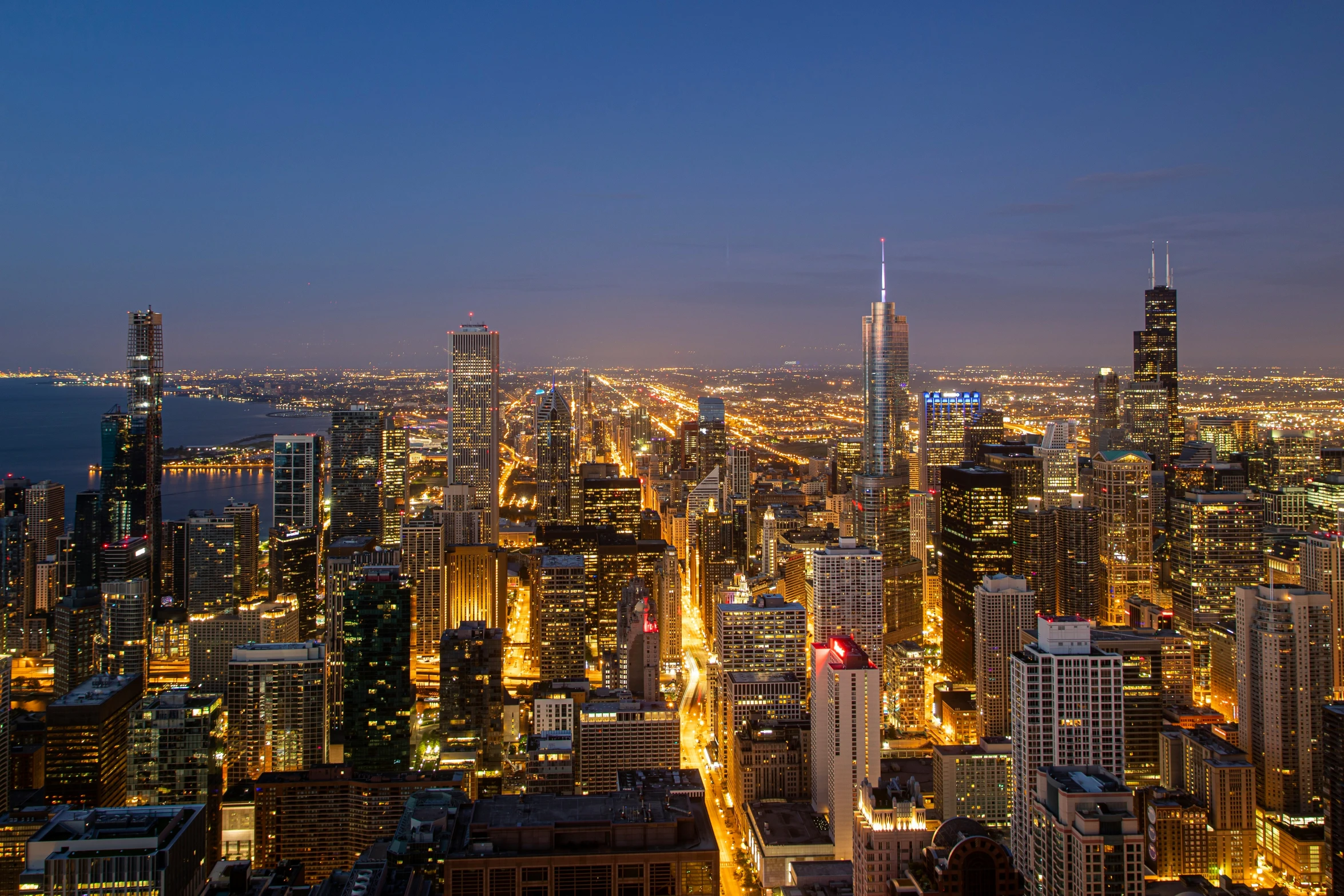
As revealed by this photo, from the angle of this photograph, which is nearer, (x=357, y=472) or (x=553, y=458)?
(x=357, y=472)

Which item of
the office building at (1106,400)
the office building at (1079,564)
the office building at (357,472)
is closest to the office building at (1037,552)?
the office building at (1079,564)

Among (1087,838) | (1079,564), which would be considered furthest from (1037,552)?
(1087,838)

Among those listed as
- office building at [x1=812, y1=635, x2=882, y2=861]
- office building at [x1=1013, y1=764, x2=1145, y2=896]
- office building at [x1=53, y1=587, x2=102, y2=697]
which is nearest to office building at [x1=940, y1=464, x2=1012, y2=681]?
office building at [x1=812, y1=635, x2=882, y2=861]

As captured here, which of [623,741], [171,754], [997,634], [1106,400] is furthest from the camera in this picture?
[1106,400]

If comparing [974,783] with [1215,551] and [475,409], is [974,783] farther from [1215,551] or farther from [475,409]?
[475,409]

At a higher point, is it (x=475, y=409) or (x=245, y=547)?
(x=475, y=409)

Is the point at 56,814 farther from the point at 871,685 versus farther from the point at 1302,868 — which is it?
the point at 1302,868

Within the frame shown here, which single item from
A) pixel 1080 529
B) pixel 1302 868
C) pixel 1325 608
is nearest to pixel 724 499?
pixel 1080 529
